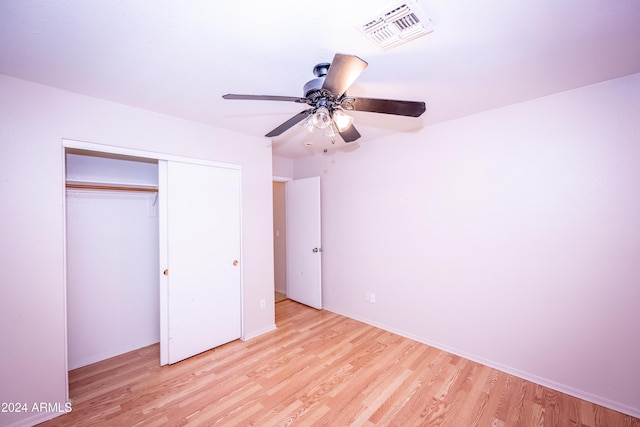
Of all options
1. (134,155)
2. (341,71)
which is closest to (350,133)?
(341,71)

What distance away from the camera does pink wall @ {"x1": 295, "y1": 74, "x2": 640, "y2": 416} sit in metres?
1.85

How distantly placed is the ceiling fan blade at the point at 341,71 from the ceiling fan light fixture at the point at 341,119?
0.22m

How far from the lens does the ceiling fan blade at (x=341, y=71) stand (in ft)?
3.66

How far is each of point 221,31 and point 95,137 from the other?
153 centimetres

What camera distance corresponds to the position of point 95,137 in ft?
6.66

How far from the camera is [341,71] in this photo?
1194 millimetres

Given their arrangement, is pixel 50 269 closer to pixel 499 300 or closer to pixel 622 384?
pixel 499 300

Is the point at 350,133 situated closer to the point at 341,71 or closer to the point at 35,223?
the point at 341,71

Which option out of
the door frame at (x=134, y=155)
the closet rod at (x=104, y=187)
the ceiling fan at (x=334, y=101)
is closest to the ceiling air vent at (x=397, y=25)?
the ceiling fan at (x=334, y=101)

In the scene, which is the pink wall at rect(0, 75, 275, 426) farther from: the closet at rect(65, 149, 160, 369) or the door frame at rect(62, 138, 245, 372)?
the closet at rect(65, 149, 160, 369)

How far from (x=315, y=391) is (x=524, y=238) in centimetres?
224

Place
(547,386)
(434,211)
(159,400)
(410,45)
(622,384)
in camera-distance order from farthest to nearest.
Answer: (434,211) → (547,386) → (159,400) → (622,384) → (410,45)

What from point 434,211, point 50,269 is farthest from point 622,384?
point 50,269

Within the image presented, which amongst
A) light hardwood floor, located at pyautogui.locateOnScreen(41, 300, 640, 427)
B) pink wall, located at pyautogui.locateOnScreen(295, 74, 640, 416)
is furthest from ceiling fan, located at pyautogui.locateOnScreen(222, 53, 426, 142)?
light hardwood floor, located at pyautogui.locateOnScreen(41, 300, 640, 427)
